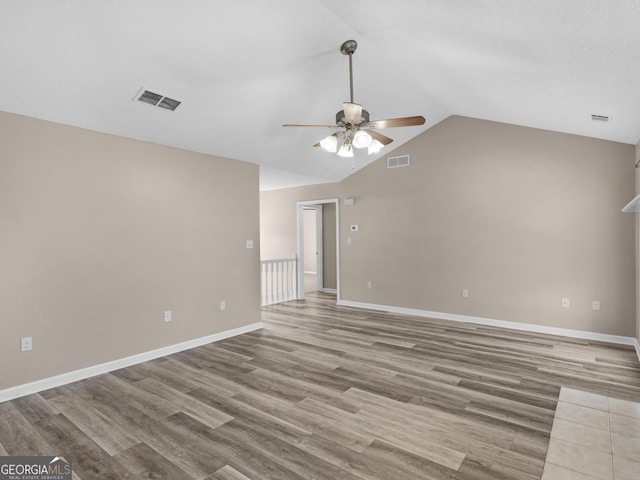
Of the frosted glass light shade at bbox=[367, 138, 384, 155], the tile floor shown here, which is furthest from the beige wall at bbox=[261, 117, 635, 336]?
the frosted glass light shade at bbox=[367, 138, 384, 155]

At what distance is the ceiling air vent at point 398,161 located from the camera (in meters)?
6.33

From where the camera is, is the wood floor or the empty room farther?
the empty room

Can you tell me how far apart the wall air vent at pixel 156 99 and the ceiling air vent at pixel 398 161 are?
4028 mm

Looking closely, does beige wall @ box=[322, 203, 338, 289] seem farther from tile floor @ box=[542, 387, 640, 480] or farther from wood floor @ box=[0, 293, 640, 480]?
tile floor @ box=[542, 387, 640, 480]

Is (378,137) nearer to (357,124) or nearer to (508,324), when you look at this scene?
(357,124)

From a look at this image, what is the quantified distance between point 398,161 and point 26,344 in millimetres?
5809

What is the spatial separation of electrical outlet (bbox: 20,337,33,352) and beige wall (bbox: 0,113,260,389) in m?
0.04

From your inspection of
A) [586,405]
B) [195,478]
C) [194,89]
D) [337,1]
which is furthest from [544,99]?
[195,478]

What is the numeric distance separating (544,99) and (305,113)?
8.84ft

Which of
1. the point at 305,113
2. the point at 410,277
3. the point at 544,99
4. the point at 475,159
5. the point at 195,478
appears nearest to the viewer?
the point at 195,478

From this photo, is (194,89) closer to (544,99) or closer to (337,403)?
(337,403)

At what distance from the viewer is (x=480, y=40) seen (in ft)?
9.11

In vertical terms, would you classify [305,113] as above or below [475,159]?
above

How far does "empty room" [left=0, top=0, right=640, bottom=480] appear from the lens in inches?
93.8
